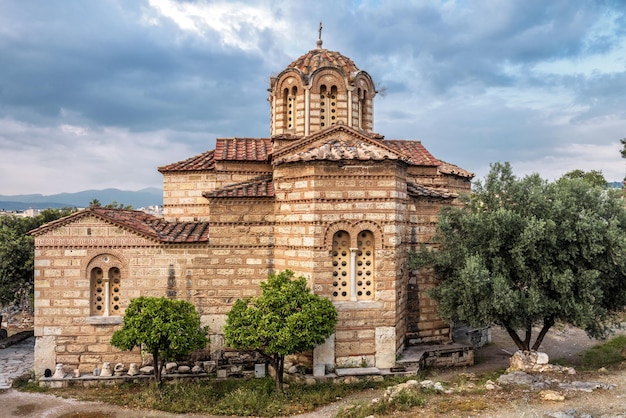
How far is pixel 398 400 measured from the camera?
9.37 metres

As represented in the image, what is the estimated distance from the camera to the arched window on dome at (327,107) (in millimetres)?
15445

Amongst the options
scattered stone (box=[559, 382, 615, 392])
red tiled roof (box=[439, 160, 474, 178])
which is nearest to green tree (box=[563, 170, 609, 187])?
red tiled roof (box=[439, 160, 474, 178])

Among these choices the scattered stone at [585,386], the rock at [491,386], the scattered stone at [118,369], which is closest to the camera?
the scattered stone at [585,386]

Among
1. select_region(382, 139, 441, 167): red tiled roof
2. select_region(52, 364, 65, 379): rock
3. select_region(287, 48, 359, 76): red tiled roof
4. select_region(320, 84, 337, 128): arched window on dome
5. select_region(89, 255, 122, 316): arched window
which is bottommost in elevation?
select_region(52, 364, 65, 379): rock

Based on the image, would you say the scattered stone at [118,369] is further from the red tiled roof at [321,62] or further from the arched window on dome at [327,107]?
the red tiled roof at [321,62]

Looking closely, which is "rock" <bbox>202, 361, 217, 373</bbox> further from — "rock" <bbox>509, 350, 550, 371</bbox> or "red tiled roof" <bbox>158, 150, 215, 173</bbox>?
"rock" <bbox>509, 350, 550, 371</bbox>

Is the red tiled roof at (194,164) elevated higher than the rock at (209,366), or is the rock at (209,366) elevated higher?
the red tiled roof at (194,164)

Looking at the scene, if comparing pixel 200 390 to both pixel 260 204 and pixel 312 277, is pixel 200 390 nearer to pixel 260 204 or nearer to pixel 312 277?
pixel 312 277

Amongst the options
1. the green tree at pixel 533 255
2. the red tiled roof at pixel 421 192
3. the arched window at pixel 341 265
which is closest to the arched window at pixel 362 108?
the red tiled roof at pixel 421 192

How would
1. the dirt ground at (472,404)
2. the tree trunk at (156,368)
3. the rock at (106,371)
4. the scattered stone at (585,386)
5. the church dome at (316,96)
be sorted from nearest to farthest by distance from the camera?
the dirt ground at (472,404) → the scattered stone at (585,386) → the tree trunk at (156,368) → the rock at (106,371) → the church dome at (316,96)

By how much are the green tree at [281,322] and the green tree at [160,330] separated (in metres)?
0.93

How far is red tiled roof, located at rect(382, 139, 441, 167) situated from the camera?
16250mm

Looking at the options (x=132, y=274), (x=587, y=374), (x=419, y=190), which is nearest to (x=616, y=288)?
(x=587, y=374)

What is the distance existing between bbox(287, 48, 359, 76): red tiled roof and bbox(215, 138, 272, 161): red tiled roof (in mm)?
2720
